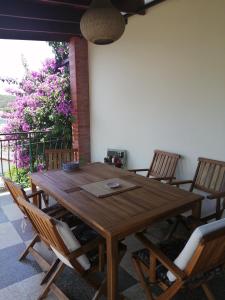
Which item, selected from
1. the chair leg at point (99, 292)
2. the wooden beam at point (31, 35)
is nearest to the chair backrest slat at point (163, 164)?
the chair leg at point (99, 292)

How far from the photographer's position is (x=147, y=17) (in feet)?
12.0

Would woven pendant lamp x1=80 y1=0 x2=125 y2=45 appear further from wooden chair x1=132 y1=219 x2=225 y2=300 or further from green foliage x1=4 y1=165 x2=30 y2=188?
green foliage x1=4 y1=165 x2=30 y2=188

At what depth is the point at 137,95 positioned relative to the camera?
13.1 ft

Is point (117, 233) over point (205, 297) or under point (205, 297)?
over

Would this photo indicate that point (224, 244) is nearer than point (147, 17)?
Yes

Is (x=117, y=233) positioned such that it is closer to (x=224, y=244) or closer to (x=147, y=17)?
(x=224, y=244)

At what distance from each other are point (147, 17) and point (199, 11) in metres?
0.87

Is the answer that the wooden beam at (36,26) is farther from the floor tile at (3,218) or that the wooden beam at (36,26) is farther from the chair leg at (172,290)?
the chair leg at (172,290)

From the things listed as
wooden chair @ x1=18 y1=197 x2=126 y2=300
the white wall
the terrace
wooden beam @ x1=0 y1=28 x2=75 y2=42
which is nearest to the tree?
the terrace

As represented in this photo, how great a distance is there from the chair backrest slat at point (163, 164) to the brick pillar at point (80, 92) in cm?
185

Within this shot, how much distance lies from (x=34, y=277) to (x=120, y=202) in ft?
3.36

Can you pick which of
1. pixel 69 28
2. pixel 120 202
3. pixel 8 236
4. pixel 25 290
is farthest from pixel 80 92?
pixel 25 290

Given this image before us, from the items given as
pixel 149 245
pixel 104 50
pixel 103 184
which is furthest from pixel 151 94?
pixel 149 245

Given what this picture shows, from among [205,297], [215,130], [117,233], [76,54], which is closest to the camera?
[117,233]
